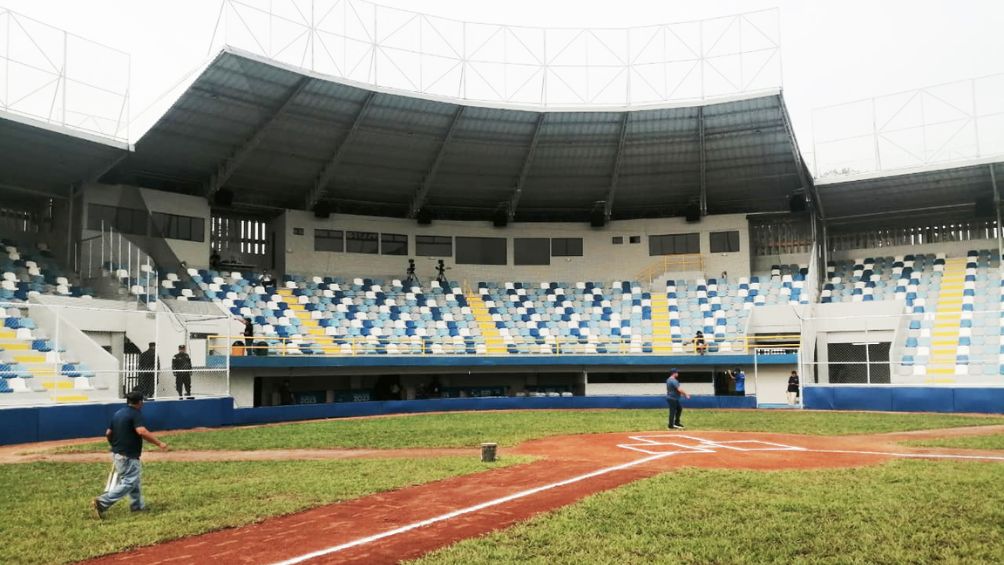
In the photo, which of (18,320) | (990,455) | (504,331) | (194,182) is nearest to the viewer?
(990,455)

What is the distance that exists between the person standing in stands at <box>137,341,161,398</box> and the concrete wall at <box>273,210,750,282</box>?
13304 millimetres

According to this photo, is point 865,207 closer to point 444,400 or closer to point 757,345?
point 757,345

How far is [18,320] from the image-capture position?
24.5 metres

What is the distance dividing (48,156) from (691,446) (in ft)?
84.6

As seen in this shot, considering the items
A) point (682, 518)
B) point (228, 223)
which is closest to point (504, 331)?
point (228, 223)

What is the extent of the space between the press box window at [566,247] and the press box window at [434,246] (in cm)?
592

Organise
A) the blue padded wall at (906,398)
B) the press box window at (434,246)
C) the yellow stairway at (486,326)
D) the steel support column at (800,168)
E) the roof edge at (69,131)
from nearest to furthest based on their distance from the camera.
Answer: the roof edge at (69,131) → the blue padded wall at (906,398) → the steel support column at (800,168) → the yellow stairway at (486,326) → the press box window at (434,246)

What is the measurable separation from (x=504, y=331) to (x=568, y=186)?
8.64 meters

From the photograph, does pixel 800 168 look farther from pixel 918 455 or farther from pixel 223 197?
pixel 223 197

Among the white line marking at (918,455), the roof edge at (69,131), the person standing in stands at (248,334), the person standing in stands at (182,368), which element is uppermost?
the roof edge at (69,131)

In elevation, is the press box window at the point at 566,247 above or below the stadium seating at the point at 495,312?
above

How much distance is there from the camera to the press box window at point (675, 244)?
43.0 m

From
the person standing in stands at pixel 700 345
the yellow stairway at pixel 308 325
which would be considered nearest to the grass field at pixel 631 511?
the yellow stairway at pixel 308 325

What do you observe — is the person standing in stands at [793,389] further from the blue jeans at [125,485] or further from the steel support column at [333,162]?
the blue jeans at [125,485]
